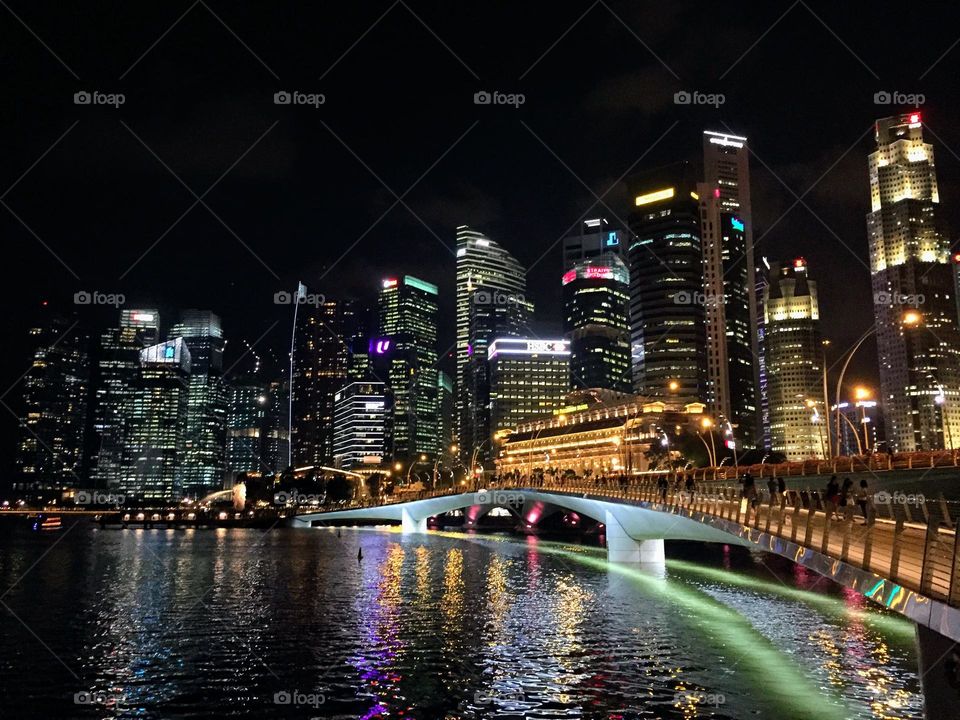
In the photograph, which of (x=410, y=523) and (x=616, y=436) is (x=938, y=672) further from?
(x=616, y=436)

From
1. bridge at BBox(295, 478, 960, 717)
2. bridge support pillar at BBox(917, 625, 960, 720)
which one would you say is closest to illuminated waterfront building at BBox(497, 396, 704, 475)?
bridge at BBox(295, 478, 960, 717)

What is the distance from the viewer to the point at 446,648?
2678 centimetres

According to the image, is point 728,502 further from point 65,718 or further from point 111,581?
point 111,581

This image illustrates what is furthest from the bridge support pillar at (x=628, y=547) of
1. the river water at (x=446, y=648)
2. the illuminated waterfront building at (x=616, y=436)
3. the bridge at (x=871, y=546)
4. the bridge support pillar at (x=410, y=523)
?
the illuminated waterfront building at (x=616, y=436)

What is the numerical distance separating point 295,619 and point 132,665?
9.69 metres

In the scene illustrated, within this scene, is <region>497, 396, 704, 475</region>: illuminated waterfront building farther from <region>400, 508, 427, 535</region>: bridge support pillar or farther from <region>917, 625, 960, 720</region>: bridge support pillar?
<region>917, 625, 960, 720</region>: bridge support pillar

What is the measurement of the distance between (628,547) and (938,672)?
49.0 meters

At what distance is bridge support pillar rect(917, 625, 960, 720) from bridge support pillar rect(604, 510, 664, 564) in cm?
4760

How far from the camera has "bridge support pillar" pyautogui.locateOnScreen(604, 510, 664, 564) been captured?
6181 centimetres

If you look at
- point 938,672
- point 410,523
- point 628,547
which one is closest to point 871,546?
point 938,672

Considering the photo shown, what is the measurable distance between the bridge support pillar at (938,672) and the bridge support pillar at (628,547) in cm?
4760

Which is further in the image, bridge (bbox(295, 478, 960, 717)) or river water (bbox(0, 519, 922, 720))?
river water (bbox(0, 519, 922, 720))

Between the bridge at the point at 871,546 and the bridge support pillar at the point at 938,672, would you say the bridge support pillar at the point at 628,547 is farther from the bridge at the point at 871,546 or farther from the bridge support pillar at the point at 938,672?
the bridge support pillar at the point at 938,672

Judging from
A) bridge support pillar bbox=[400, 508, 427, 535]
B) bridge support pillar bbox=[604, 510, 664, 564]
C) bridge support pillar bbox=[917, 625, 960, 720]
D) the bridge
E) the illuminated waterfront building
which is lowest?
bridge support pillar bbox=[400, 508, 427, 535]
